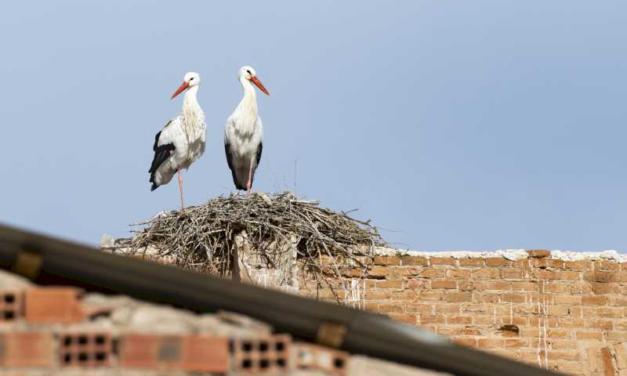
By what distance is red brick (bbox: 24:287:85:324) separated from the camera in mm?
4285

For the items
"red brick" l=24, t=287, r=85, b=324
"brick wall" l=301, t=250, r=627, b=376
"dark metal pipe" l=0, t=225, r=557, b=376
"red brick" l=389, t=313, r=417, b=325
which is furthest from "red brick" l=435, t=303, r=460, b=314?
"red brick" l=24, t=287, r=85, b=324

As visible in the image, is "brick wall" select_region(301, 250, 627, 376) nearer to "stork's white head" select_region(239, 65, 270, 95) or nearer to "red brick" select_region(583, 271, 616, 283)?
"red brick" select_region(583, 271, 616, 283)

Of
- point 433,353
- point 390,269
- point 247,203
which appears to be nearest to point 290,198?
point 247,203

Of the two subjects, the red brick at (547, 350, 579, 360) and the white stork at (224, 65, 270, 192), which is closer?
the red brick at (547, 350, 579, 360)

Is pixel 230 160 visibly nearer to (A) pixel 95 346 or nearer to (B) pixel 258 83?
(B) pixel 258 83

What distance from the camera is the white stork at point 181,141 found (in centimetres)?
1493

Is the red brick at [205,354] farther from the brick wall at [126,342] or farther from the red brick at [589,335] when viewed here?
the red brick at [589,335]

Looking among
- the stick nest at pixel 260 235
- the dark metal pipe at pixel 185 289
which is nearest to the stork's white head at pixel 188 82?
the stick nest at pixel 260 235

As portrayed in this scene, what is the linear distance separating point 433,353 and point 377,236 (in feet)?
23.7

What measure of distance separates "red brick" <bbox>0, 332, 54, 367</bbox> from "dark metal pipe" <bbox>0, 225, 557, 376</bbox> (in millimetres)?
229

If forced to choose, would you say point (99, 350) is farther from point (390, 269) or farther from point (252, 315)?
point (390, 269)

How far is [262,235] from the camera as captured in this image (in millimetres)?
11461

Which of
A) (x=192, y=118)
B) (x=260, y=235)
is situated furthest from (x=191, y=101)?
(x=260, y=235)

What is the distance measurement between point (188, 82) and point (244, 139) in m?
1.12
